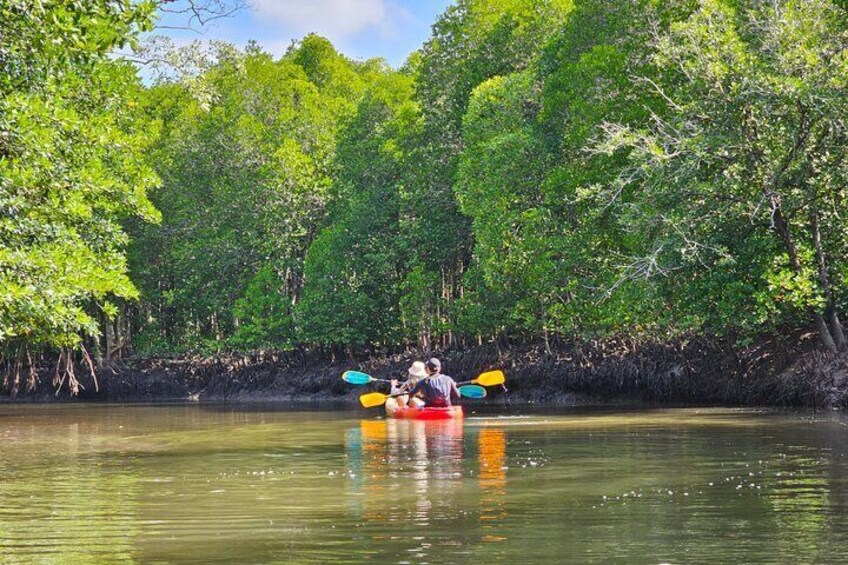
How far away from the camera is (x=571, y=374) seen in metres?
34.7

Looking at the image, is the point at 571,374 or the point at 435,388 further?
the point at 571,374

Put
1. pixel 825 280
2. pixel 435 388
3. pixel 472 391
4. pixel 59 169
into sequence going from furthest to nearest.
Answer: pixel 472 391 → pixel 825 280 → pixel 435 388 → pixel 59 169

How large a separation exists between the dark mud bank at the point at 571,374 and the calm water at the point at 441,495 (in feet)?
16.0

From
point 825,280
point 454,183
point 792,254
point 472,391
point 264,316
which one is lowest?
point 472,391

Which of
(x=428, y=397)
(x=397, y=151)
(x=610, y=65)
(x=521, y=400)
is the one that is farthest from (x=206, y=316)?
(x=428, y=397)

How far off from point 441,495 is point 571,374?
22.8 metres

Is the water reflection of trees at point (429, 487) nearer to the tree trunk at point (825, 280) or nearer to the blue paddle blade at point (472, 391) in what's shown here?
the blue paddle blade at point (472, 391)

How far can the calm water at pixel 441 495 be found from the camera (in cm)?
883

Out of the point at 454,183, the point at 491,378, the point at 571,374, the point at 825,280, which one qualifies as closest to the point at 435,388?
the point at 491,378

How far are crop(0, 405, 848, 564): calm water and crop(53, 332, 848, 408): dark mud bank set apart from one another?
4.88 meters

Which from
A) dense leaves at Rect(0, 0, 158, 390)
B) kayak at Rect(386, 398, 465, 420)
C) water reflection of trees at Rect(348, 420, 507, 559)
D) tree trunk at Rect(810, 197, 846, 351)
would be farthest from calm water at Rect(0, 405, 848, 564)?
tree trunk at Rect(810, 197, 846, 351)

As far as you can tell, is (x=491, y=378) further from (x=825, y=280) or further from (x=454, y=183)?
(x=454, y=183)

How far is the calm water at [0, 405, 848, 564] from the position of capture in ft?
29.0

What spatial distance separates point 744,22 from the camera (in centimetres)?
2658
